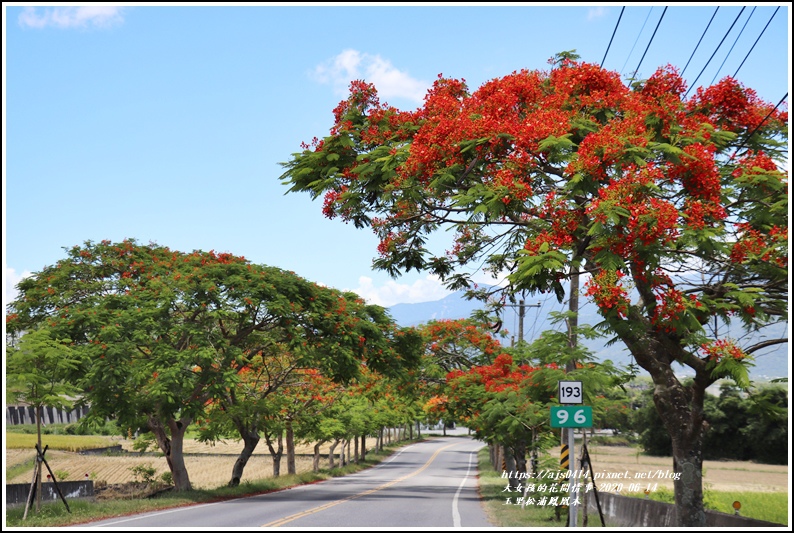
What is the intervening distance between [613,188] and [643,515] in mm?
10579

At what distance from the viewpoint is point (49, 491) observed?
22.1 metres

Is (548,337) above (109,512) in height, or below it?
above

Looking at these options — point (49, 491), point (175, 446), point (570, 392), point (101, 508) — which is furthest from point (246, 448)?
point (570, 392)

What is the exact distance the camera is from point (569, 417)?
14969 millimetres

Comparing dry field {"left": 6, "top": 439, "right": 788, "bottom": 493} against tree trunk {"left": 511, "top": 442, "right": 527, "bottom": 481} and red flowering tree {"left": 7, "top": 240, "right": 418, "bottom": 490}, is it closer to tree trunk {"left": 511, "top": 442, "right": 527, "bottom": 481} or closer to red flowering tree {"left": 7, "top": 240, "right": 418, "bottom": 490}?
tree trunk {"left": 511, "top": 442, "right": 527, "bottom": 481}

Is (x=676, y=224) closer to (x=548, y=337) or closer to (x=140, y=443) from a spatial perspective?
(x=548, y=337)

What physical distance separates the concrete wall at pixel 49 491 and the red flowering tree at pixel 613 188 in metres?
11.2

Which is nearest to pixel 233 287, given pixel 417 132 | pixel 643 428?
pixel 417 132

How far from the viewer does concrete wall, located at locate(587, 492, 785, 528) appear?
1520cm

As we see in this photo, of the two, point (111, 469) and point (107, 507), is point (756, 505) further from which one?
point (111, 469)

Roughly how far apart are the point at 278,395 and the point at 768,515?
2090 centimetres

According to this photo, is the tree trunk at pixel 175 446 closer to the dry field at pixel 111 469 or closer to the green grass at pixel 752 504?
the dry field at pixel 111 469

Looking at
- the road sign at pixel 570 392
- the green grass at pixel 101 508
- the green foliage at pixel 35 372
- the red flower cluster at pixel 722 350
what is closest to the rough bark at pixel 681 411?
the road sign at pixel 570 392

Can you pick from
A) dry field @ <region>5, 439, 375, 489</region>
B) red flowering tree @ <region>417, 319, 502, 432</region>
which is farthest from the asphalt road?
dry field @ <region>5, 439, 375, 489</region>
